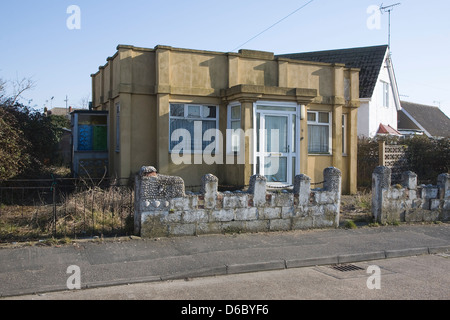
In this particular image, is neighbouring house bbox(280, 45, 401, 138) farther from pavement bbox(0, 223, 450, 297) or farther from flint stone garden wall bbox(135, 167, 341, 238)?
pavement bbox(0, 223, 450, 297)

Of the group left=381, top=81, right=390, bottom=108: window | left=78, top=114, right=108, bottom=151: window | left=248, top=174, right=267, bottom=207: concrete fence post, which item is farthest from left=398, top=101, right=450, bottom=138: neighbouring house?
left=248, top=174, right=267, bottom=207: concrete fence post

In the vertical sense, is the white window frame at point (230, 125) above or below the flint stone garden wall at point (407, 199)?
above

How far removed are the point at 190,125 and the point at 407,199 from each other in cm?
665

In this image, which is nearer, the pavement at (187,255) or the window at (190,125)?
the pavement at (187,255)

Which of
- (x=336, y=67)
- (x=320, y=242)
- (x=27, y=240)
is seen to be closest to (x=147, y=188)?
(x=27, y=240)

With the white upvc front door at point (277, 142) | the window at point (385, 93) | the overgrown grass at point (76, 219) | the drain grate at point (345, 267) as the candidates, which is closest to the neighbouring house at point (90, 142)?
the overgrown grass at point (76, 219)

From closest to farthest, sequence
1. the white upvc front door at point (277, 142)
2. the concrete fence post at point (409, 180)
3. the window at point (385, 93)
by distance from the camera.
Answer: the concrete fence post at point (409, 180) < the white upvc front door at point (277, 142) < the window at point (385, 93)

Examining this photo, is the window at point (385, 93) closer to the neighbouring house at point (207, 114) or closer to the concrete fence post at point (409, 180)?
the neighbouring house at point (207, 114)

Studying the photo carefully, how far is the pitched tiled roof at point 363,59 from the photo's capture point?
25891mm

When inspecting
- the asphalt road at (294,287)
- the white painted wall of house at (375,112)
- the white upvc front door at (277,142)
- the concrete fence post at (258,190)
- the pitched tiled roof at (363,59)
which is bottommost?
the asphalt road at (294,287)

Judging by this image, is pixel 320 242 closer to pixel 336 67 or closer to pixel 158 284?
pixel 158 284
